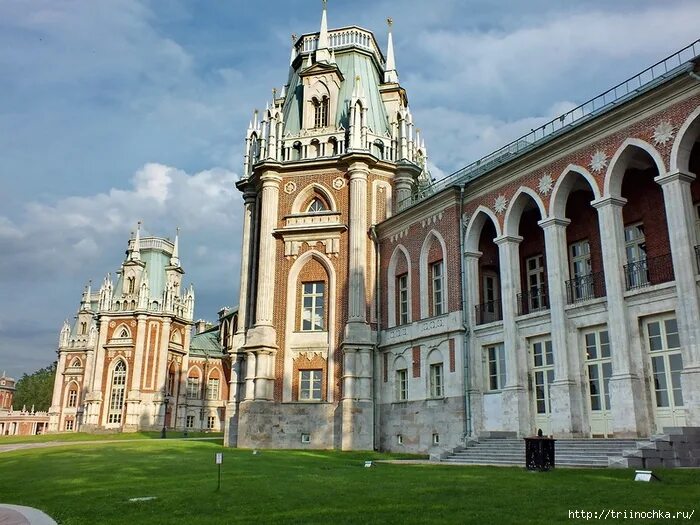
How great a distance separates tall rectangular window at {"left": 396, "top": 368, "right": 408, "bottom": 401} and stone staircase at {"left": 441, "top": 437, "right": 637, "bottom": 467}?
6328mm

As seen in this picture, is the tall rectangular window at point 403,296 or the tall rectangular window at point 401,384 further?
the tall rectangular window at point 403,296

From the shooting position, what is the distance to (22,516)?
1064 centimetres

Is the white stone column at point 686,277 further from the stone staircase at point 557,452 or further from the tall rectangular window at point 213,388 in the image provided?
the tall rectangular window at point 213,388

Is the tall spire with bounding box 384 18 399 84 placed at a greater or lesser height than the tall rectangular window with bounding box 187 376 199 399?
greater

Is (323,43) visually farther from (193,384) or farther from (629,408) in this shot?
(193,384)

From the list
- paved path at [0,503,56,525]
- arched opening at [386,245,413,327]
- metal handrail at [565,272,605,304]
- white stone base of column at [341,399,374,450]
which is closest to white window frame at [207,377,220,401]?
white stone base of column at [341,399,374,450]

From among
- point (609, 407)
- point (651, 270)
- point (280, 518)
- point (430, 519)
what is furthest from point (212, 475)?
point (651, 270)

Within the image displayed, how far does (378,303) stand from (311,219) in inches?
223

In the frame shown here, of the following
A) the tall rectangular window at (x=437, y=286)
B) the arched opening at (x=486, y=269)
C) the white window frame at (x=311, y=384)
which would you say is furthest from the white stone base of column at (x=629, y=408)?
the white window frame at (x=311, y=384)

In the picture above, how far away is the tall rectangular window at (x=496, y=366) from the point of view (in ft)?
81.3

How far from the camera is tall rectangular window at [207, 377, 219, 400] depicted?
78.0m

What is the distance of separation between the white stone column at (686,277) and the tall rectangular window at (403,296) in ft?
45.8

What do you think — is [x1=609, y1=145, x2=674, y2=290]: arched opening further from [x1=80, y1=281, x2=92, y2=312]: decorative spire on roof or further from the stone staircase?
[x1=80, y1=281, x2=92, y2=312]: decorative spire on roof

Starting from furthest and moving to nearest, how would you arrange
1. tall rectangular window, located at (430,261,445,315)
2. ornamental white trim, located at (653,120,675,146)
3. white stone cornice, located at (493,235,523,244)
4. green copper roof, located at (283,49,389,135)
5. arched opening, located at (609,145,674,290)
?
green copper roof, located at (283,49,389,135), tall rectangular window, located at (430,261,445,315), white stone cornice, located at (493,235,523,244), arched opening, located at (609,145,674,290), ornamental white trim, located at (653,120,675,146)
